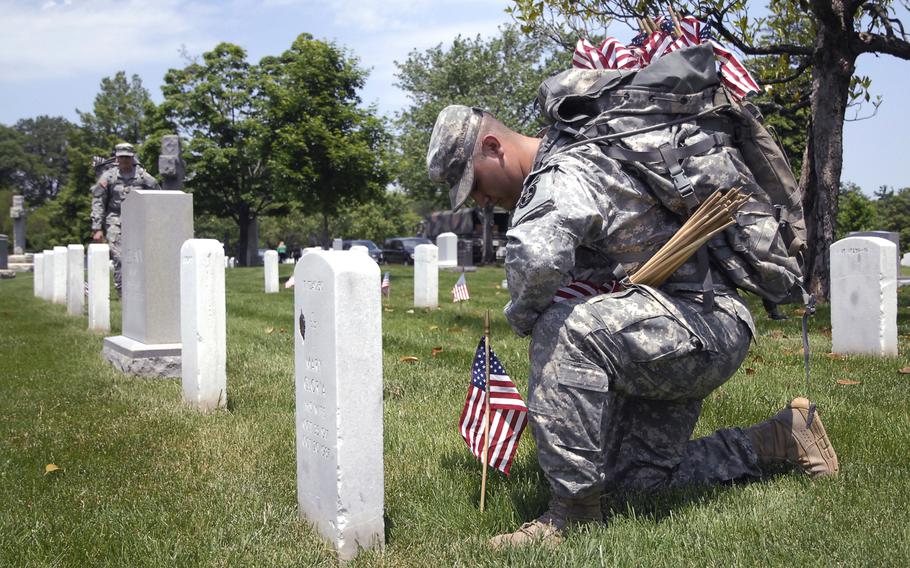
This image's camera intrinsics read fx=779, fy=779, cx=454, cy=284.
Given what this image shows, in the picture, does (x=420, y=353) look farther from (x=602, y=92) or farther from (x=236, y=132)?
(x=236, y=132)

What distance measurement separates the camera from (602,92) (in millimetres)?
3285

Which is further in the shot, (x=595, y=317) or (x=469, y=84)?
(x=469, y=84)

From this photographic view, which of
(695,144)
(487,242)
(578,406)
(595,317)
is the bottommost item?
(578,406)

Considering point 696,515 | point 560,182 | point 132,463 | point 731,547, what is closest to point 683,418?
point 696,515

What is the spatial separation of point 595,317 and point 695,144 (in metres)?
0.85

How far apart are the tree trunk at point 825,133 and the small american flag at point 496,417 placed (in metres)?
10.9

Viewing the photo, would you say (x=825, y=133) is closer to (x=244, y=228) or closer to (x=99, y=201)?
(x=99, y=201)

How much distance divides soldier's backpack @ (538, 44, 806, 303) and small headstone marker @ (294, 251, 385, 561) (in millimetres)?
1070

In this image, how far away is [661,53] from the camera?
3.54 m

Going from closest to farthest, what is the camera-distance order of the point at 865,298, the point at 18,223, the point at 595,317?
1. the point at 595,317
2. the point at 865,298
3. the point at 18,223

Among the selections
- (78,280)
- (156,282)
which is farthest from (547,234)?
(78,280)

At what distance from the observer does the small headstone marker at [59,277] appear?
51.6 ft

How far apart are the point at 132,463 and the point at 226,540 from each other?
4.69 feet

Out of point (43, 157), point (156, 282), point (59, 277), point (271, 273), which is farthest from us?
point (43, 157)
